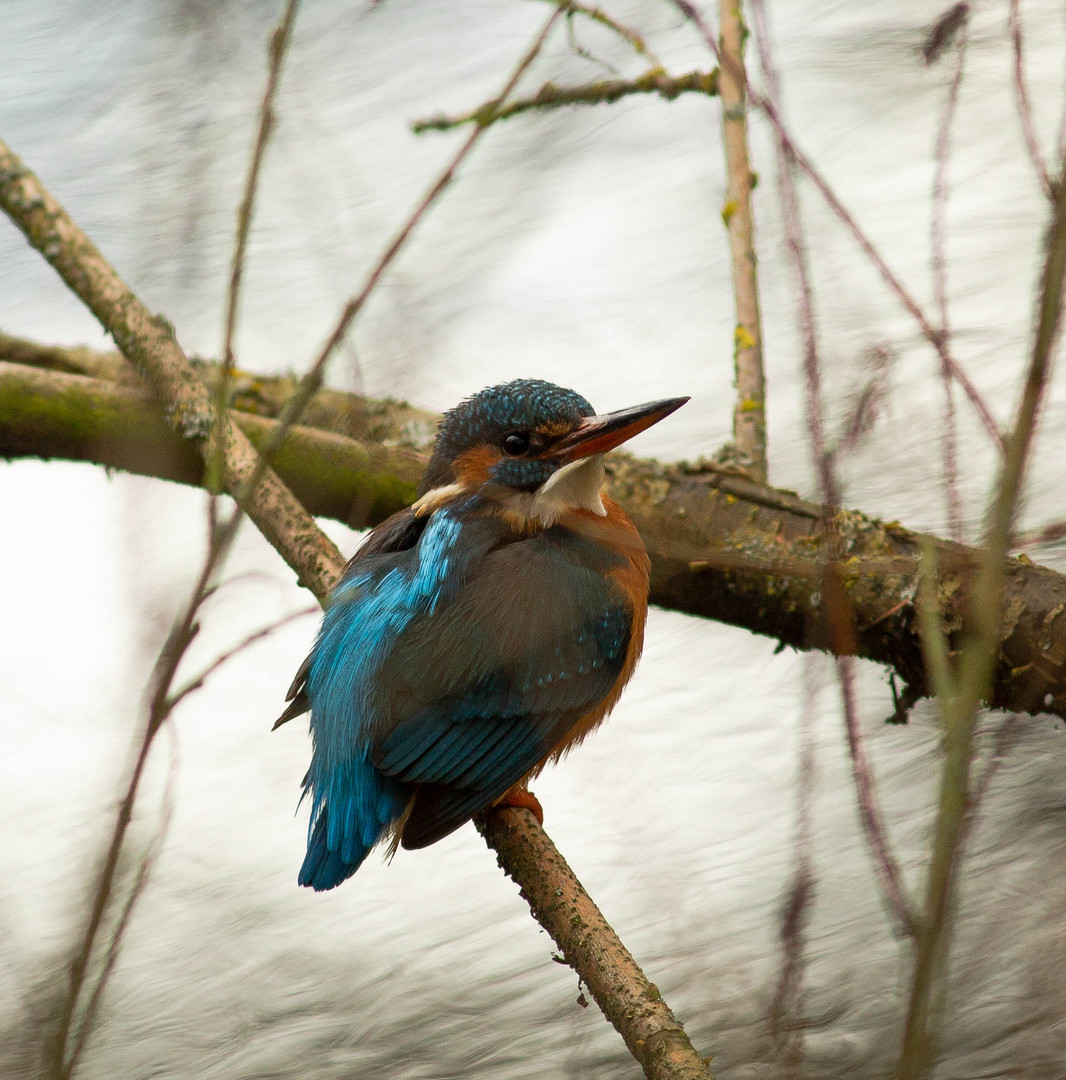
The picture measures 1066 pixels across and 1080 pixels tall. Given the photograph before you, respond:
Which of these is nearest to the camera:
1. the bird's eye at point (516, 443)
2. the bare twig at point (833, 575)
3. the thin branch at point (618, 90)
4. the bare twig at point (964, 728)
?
the bare twig at point (964, 728)

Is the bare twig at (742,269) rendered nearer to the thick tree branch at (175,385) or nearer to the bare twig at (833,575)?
the thick tree branch at (175,385)

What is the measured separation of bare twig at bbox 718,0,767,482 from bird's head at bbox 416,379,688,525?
44cm

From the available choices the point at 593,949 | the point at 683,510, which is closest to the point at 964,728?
the point at 593,949

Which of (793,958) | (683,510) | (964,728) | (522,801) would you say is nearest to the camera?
(964,728)

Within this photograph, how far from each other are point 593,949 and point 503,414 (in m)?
1.05

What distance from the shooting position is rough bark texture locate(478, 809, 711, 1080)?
4.62ft

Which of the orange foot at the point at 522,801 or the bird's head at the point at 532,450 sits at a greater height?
the bird's head at the point at 532,450

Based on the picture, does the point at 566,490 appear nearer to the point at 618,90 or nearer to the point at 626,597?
the point at 626,597

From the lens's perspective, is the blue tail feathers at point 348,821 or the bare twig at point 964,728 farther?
the blue tail feathers at point 348,821

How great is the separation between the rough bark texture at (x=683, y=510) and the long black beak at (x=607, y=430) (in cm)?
21

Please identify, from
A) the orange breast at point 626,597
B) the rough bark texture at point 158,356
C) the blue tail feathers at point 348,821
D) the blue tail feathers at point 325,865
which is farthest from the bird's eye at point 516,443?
the blue tail feathers at point 325,865

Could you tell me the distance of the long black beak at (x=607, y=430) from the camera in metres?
2.03

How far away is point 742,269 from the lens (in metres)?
2.56

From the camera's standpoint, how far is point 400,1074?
2.37 metres
